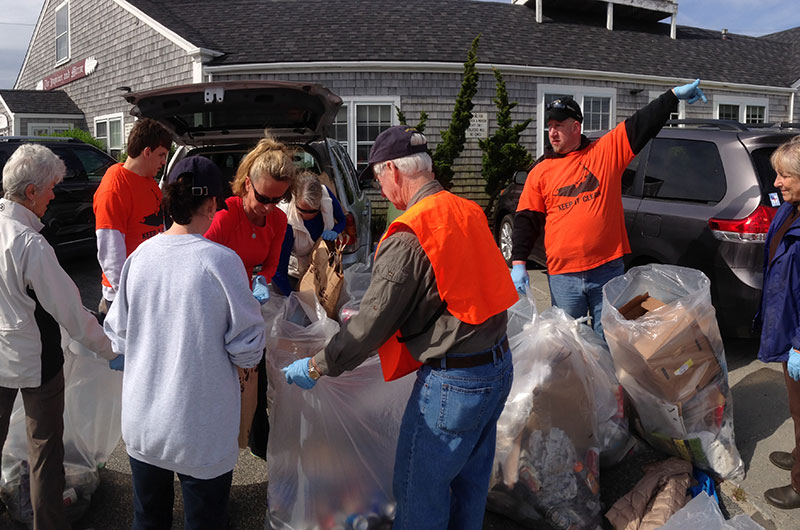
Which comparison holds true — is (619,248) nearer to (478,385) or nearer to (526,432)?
(526,432)

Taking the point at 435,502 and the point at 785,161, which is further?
the point at 785,161

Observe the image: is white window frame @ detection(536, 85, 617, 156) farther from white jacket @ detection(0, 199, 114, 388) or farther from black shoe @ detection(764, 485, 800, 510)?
white jacket @ detection(0, 199, 114, 388)

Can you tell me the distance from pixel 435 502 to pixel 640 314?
5.66 feet

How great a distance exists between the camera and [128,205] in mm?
2961

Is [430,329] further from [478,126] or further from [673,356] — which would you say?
[478,126]

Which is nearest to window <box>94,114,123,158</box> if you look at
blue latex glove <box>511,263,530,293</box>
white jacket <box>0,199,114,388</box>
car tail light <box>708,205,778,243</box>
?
blue latex glove <box>511,263,530,293</box>

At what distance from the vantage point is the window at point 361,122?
452 inches

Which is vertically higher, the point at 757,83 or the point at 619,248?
the point at 757,83

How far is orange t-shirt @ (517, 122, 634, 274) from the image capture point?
3326 mm

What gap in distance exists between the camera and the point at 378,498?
2445 millimetres

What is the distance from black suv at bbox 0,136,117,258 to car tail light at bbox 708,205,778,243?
266 inches

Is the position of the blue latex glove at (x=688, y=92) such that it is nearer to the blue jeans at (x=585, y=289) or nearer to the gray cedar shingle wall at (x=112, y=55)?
the blue jeans at (x=585, y=289)

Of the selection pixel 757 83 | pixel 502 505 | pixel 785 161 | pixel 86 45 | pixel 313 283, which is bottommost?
pixel 502 505

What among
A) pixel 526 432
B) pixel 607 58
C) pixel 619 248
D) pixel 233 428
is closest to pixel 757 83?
pixel 607 58
